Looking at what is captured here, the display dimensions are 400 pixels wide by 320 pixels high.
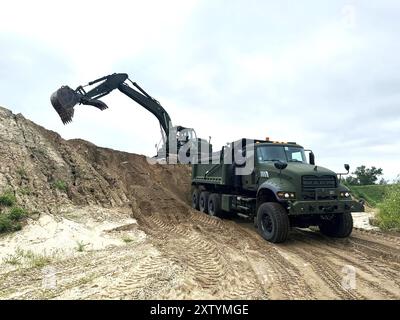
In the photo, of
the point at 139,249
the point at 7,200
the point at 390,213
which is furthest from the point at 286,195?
the point at 7,200

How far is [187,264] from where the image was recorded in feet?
20.3

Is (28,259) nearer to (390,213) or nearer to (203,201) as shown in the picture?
(203,201)

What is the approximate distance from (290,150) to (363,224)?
4415 millimetres

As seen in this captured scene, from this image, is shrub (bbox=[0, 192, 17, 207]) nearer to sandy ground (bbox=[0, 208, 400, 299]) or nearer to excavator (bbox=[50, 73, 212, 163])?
sandy ground (bbox=[0, 208, 400, 299])

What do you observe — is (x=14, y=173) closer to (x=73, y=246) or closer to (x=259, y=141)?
(x=73, y=246)

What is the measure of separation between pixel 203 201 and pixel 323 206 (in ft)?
21.7

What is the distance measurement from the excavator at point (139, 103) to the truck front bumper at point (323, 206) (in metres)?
8.63

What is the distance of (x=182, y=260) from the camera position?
6.43 m

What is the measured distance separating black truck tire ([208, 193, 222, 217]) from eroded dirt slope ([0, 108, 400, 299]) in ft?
1.58

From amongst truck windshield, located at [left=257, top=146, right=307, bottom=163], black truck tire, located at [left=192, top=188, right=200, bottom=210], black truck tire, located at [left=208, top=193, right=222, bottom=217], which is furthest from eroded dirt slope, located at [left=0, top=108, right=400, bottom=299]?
truck windshield, located at [left=257, top=146, right=307, bottom=163]

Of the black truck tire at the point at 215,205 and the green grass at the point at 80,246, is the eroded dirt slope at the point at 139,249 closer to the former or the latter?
the green grass at the point at 80,246

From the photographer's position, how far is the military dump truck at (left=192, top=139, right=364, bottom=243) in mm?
8227
